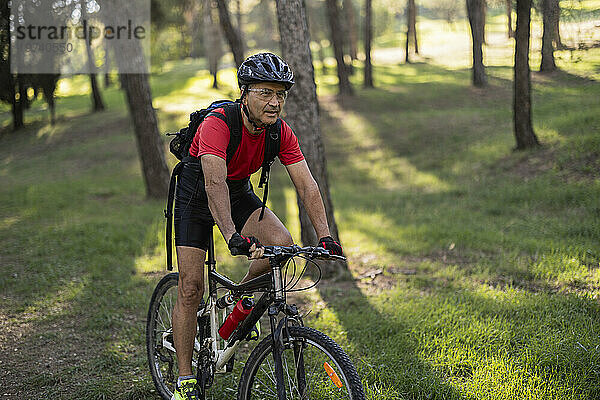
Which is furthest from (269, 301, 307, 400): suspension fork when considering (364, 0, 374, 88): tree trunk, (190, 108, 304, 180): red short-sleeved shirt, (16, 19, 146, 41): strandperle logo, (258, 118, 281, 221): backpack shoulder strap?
(364, 0, 374, 88): tree trunk

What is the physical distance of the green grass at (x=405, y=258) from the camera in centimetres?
453

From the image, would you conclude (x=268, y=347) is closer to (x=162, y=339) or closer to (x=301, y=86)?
(x=162, y=339)

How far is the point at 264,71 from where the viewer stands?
136 inches

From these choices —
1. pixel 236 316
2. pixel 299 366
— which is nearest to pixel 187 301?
pixel 236 316

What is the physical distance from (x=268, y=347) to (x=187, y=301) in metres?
0.83

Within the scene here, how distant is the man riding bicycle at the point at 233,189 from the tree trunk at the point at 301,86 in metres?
3.24

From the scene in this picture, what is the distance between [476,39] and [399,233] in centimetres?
1689

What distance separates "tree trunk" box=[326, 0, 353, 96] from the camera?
2236 cm

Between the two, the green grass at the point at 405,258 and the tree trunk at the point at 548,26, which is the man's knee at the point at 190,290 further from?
the tree trunk at the point at 548,26

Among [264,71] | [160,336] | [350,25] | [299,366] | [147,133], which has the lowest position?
[160,336]

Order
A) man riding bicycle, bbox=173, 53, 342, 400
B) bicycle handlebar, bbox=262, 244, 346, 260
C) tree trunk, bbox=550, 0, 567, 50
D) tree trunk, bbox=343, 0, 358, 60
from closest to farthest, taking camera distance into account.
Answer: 1. bicycle handlebar, bbox=262, 244, 346, 260
2. man riding bicycle, bbox=173, 53, 342, 400
3. tree trunk, bbox=550, 0, 567, 50
4. tree trunk, bbox=343, 0, 358, 60

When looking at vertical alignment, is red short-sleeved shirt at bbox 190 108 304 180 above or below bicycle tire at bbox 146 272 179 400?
above

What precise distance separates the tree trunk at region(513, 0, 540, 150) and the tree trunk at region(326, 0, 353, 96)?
10.7 m

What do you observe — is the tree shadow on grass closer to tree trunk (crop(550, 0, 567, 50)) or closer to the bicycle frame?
the bicycle frame
